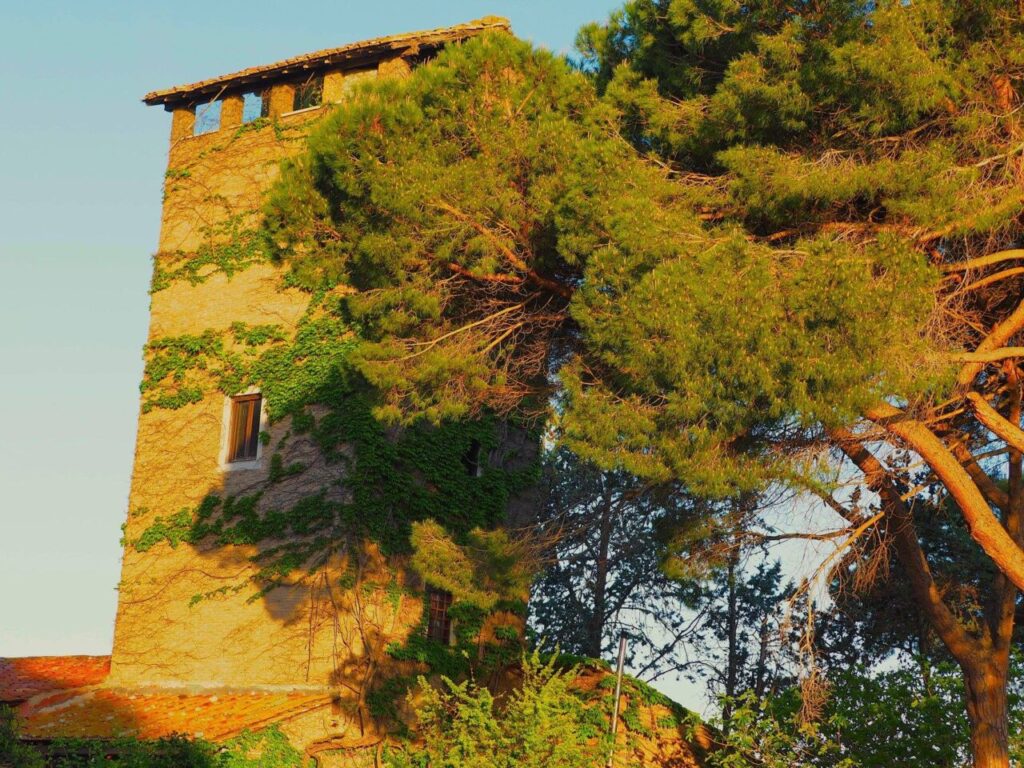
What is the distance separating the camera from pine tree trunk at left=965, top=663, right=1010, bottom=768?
1366 cm

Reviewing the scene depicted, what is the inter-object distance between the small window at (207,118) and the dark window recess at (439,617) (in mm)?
7925

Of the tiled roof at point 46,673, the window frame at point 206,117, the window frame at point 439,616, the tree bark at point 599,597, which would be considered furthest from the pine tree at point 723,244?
the tree bark at point 599,597

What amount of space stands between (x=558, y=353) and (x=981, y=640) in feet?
18.1

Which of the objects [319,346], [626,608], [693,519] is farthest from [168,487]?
[626,608]

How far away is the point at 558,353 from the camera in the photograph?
14.3m

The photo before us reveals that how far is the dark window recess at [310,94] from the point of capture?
1898 centimetres

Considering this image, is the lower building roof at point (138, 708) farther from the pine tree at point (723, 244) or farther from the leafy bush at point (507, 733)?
the pine tree at point (723, 244)

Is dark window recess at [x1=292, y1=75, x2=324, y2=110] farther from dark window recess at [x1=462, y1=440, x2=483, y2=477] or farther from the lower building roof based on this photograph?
the lower building roof

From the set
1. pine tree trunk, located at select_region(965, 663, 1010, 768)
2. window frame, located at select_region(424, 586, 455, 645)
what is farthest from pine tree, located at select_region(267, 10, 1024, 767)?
window frame, located at select_region(424, 586, 455, 645)

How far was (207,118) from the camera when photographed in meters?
20.0

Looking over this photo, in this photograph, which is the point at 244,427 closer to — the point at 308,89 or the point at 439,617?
the point at 439,617

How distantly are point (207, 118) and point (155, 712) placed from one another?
29.2ft

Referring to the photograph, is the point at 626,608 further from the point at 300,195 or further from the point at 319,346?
the point at 300,195

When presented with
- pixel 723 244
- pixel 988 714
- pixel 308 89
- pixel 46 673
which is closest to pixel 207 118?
pixel 308 89
